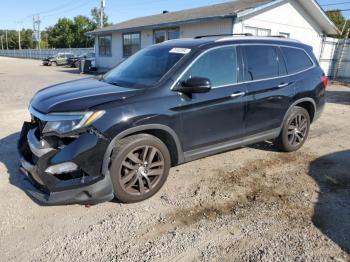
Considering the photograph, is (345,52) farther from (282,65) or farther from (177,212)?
(177,212)

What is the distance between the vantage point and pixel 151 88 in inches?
143

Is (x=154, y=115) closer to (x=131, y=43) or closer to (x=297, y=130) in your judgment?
(x=297, y=130)

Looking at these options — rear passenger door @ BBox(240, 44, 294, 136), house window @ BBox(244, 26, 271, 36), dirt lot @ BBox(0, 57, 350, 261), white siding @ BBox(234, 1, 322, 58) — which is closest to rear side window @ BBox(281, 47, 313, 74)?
rear passenger door @ BBox(240, 44, 294, 136)

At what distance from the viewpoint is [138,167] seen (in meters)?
3.60

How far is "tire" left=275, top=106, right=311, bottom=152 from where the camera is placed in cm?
523

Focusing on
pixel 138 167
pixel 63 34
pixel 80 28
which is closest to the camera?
pixel 138 167

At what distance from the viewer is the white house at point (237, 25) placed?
1450cm

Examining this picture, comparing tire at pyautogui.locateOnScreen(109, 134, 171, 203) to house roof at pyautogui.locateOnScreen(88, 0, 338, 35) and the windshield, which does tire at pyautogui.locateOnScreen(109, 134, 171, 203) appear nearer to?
the windshield

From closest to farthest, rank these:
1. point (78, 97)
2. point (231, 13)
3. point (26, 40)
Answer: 1. point (78, 97)
2. point (231, 13)
3. point (26, 40)

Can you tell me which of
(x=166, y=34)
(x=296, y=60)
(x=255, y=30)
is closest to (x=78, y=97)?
(x=296, y=60)

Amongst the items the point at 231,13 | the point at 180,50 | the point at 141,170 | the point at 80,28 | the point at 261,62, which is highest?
the point at 80,28

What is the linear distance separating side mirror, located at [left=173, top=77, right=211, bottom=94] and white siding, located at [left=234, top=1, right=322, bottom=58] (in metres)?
11.4

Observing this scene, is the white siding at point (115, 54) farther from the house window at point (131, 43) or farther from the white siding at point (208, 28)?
the white siding at point (208, 28)

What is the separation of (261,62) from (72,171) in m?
3.16
